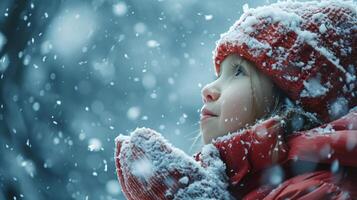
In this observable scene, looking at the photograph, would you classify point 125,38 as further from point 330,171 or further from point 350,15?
point 330,171

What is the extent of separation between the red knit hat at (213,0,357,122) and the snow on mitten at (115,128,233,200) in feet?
0.87

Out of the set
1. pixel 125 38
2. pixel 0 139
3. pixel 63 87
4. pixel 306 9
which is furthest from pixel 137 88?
pixel 306 9

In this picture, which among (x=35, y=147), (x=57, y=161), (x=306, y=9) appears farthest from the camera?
(x=57, y=161)

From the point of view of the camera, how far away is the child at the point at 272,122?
0.95m

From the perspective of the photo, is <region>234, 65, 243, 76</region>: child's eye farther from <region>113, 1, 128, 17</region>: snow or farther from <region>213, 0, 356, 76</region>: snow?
<region>113, 1, 128, 17</region>: snow

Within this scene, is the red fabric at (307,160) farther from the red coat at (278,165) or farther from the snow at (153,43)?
the snow at (153,43)

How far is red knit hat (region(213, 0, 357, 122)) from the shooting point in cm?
112

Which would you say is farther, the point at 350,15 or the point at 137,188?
the point at 350,15

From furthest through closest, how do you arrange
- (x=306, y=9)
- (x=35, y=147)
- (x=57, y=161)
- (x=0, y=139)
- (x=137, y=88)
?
(x=137, y=88)
(x=57, y=161)
(x=35, y=147)
(x=0, y=139)
(x=306, y=9)

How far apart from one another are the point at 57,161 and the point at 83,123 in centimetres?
33

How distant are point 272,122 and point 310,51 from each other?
0.67ft

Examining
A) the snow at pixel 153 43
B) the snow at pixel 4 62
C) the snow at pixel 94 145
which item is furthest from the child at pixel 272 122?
the snow at pixel 153 43

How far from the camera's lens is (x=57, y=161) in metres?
2.79

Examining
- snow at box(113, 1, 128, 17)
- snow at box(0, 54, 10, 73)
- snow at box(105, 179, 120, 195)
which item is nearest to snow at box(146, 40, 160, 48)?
snow at box(113, 1, 128, 17)
